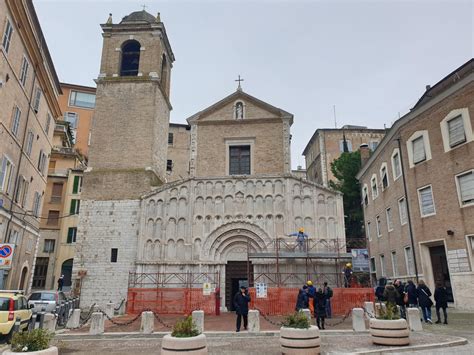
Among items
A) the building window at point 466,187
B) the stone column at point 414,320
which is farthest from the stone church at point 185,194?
the stone column at point 414,320

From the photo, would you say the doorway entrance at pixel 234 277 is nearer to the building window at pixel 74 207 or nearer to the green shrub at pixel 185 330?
the green shrub at pixel 185 330

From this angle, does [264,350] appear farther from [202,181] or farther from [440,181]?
[202,181]

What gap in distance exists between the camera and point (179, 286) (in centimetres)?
2039

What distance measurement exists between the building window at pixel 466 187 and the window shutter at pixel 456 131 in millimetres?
1482

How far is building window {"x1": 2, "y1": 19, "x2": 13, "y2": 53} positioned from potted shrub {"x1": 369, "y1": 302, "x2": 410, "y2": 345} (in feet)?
59.8

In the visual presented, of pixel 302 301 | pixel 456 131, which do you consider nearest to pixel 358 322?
pixel 302 301

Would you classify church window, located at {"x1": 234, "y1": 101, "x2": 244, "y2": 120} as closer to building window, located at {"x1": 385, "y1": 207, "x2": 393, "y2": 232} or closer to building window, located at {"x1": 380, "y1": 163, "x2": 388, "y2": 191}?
building window, located at {"x1": 380, "y1": 163, "x2": 388, "y2": 191}

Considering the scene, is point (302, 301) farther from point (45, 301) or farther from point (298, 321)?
point (45, 301)

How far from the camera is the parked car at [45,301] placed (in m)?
16.2

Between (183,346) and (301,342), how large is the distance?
2827 millimetres

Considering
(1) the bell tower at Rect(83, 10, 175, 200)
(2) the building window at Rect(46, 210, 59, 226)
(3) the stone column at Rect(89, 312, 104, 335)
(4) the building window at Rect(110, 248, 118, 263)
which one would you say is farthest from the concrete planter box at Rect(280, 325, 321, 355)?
(2) the building window at Rect(46, 210, 59, 226)

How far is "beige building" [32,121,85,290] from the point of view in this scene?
117ft

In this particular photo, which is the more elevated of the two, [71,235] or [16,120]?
[16,120]

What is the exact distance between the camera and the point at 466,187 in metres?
16.0
